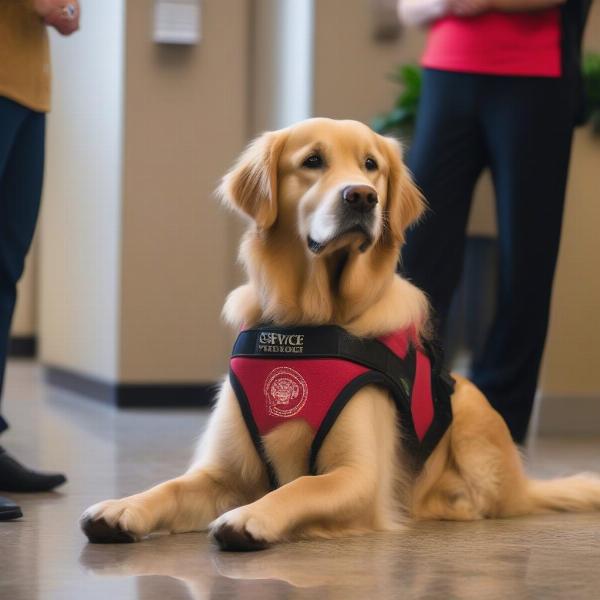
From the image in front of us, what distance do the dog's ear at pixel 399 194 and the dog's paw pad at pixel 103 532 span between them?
87 centimetres

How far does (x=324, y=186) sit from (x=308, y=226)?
0.09 metres

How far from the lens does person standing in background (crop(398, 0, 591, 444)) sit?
3338 millimetres

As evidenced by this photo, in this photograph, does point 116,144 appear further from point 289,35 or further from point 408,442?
point 408,442

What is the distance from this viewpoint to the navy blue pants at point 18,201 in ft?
9.95

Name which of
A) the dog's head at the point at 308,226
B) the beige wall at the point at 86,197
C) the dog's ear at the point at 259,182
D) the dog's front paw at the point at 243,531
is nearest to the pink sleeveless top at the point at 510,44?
the dog's head at the point at 308,226

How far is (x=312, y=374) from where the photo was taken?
2.41 meters

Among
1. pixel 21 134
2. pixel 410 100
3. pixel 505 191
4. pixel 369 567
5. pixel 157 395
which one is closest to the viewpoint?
pixel 369 567

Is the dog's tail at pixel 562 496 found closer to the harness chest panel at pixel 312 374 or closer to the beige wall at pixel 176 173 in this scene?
the harness chest panel at pixel 312 374

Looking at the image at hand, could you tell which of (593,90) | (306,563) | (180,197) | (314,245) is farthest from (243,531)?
(180,197)

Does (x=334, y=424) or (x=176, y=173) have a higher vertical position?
(x=176, y=173)

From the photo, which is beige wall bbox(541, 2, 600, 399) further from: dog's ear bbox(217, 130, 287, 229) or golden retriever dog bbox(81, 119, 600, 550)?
dog's ear bbox(217, 130, 287, 229)

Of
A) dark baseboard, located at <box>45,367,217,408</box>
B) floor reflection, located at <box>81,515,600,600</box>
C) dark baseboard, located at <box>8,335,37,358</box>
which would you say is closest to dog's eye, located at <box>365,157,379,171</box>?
floor reflection, located at <box>81,515,600,600</box>

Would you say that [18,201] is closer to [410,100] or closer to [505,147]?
[505,147]

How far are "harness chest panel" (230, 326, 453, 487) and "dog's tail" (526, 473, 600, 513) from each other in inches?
18.1
